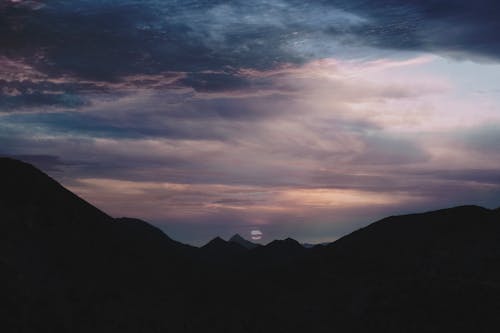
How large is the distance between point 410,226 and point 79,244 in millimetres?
79898

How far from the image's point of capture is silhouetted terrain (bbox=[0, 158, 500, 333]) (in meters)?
80.9

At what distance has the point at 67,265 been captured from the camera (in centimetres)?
10156

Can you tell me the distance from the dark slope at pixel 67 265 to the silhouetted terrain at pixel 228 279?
255mm

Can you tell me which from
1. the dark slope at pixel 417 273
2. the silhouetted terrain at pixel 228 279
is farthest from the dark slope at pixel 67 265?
the dark slope at pixel 417 273

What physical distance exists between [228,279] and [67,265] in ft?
142

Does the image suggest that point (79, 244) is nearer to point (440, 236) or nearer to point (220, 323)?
point (220, 323)

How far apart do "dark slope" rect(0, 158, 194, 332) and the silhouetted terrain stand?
26cm

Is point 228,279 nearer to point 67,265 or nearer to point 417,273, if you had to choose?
point 67,265

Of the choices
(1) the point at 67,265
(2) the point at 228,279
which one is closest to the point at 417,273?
(2) the point at 228,279

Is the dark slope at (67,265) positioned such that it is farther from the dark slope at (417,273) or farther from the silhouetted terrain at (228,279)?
the dark slope at (417,273)

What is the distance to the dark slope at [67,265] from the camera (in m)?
84.1

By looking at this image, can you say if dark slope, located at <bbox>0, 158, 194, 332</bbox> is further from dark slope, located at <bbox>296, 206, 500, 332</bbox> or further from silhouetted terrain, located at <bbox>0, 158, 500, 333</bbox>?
dark slope, located at <bbox>296, 206, 500, 332</bbox>

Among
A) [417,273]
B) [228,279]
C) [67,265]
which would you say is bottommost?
[228,279]

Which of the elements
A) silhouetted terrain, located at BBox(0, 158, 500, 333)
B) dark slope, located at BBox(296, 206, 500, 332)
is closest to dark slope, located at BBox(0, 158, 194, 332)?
silhouetted terrain, located at BBox(0, 158, 500, 333)
